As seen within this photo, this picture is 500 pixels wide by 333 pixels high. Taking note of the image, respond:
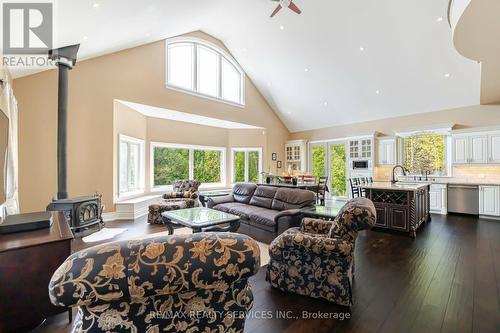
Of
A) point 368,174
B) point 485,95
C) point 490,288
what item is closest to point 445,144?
point 485,95

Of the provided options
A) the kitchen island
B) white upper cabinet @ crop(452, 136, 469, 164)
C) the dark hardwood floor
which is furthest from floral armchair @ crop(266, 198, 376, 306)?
white upper cabinet @ crop(452, 136, 469, 164)

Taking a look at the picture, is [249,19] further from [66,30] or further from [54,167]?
[54,167]

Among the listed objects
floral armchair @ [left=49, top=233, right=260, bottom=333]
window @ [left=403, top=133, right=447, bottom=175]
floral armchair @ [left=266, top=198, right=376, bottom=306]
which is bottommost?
floral armchair @ [left=266, top=198, right=376, bottom=306]

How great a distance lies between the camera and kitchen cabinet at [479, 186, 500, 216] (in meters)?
5.58

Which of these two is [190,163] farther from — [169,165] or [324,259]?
[324,259]

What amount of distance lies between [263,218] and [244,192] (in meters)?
1.51

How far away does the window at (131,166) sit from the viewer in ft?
20.5

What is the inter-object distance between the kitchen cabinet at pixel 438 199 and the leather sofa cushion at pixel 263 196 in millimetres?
4860

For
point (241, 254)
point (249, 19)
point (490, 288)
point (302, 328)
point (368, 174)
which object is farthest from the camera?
point (368, 174)

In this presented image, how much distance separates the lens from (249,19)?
20.9 ft

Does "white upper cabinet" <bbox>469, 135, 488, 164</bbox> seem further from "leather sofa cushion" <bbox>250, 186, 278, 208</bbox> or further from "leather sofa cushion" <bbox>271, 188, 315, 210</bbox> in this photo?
"leather sofa cushion" <bbox>250, 186, 278, 208</bbox>

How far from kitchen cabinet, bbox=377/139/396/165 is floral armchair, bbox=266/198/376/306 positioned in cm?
626

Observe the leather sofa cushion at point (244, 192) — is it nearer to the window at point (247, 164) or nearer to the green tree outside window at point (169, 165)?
the green tree outside window at point (169, 165)

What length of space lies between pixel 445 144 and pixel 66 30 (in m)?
9.26
